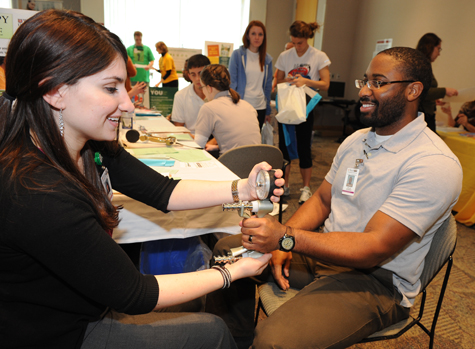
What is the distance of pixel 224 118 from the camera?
2.79 metres

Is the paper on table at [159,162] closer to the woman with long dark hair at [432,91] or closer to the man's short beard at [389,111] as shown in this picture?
the man's short beard at [389,111]

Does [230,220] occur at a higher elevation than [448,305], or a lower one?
higher

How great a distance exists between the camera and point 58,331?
2.85 feet

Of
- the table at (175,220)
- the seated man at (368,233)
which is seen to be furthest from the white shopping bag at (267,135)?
the seated man at (368,233)

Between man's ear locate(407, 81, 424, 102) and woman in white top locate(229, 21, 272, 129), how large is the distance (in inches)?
101

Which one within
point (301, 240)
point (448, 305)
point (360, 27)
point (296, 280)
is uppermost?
point (360, 27)

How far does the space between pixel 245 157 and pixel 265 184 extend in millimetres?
Answer: 1010

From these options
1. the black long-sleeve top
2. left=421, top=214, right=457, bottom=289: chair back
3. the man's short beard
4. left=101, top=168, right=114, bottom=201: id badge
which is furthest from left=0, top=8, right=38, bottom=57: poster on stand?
left=421, top=214, right=457, bottom=289: chair back

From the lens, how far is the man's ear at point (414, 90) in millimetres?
1410

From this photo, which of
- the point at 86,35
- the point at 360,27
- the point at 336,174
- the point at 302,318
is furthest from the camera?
the point at 360,27

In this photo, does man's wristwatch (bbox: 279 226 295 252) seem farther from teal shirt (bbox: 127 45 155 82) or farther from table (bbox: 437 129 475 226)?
teal shirt (bbox: 127 45 155 82)

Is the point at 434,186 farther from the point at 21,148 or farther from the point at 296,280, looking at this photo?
the point at 21,148

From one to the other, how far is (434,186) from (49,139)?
1216 millimetres

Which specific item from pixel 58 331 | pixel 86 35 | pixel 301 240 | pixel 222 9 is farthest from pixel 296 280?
pixel 222 9
